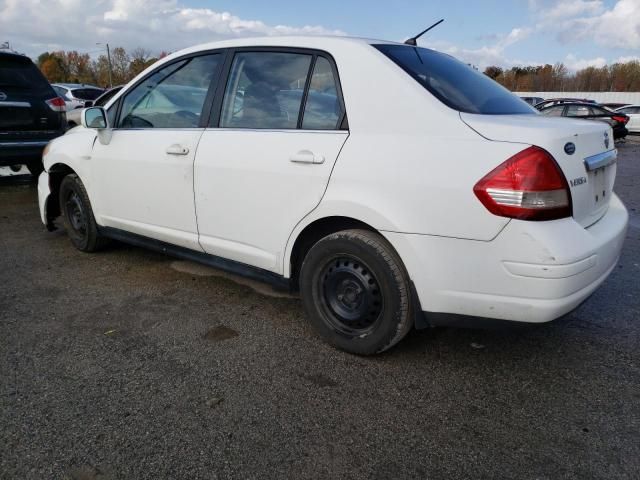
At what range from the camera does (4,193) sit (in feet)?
25.5

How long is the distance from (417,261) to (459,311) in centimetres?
31

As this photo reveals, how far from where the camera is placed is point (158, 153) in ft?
11.6

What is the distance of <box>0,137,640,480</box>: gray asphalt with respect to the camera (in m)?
2.05

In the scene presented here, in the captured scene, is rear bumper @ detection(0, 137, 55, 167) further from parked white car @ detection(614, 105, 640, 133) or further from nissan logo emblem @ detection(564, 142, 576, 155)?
parked white car @ detection(614, 105, 640, 133)

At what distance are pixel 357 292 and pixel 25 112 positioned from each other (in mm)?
6294

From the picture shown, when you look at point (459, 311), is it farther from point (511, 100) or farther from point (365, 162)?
point (511, 100)

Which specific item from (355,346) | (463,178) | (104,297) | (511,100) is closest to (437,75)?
(511,100)

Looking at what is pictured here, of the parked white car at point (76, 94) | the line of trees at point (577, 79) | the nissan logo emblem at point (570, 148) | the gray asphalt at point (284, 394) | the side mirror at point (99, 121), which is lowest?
the gray asphalt at point (284, 394)

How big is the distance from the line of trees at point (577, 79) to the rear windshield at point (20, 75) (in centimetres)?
7288

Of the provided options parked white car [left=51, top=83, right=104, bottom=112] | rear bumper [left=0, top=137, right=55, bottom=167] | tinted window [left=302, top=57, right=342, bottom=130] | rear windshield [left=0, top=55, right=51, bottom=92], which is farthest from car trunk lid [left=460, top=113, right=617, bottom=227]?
parked white car [left=51, top=83, right=104, bottom=112]

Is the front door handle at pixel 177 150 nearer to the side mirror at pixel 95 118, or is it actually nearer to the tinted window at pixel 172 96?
the tinted window at pixel 172 96

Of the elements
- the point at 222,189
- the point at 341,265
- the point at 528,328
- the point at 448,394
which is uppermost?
the point at 222,189

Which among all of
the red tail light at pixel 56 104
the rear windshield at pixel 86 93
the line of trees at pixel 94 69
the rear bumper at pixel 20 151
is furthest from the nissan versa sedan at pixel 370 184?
the line of trees at pixel 94 69

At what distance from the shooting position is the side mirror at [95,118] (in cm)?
390
